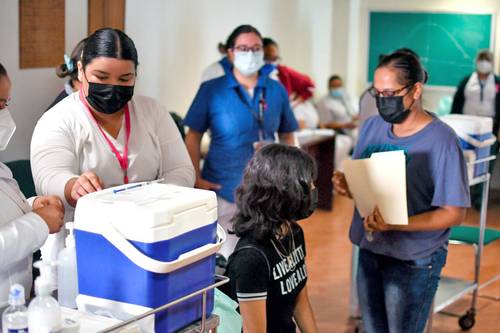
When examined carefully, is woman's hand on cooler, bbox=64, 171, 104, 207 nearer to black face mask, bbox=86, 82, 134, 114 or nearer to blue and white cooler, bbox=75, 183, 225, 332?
blue and white cooler, bbox=75, 183, 225, 332

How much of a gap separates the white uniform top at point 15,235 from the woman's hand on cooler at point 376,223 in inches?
56.3

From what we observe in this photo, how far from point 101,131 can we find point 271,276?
68 centimetres

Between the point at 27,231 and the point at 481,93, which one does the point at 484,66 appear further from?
the point at 27,231

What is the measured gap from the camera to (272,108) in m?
3.91

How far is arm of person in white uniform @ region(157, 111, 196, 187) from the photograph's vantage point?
2574 mm

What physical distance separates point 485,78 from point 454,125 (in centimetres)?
384

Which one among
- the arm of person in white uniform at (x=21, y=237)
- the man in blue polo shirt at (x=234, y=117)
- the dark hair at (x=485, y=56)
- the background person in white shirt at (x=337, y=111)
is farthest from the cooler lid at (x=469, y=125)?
the background person in white shirt at (x=337, y=111)

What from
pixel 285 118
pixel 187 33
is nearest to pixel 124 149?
pixel 285 118

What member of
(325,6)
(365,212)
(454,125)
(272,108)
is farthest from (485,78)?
(365,212)

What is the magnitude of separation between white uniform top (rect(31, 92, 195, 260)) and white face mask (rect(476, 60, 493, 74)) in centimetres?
570

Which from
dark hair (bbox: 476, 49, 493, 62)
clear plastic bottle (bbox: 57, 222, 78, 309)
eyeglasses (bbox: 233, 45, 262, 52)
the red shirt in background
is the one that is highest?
dark hair (bbox: 476, 49, 493, 62)

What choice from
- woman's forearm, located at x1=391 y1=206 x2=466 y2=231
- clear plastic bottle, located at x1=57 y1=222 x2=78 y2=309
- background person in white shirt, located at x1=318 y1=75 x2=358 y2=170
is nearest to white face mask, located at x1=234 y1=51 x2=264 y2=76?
woman's forearm, located at x1=391 y1=206 x2=466 y2=231

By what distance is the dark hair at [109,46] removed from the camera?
2318 mm

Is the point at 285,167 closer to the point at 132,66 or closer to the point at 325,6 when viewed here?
the point at 132,66
